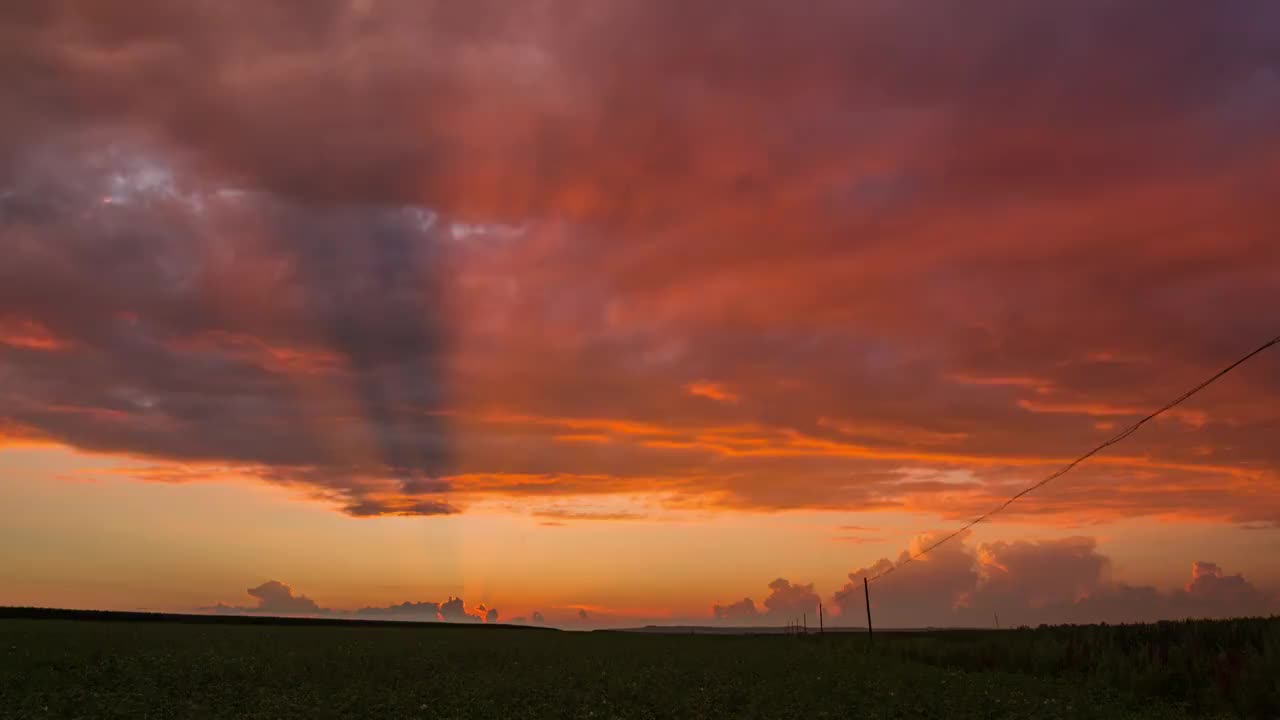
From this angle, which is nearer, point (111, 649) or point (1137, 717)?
point (1137, 717)

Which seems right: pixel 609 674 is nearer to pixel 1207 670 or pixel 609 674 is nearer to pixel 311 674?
pixel 311 674

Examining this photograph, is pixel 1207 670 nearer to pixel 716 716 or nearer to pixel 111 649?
pixel 716 716

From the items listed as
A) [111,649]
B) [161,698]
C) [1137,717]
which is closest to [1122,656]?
[1137,717]

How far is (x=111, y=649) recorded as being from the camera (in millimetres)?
60531

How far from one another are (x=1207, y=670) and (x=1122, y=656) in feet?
20.2

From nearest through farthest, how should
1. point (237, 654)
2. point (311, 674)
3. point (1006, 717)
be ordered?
point (1006, 717) → point (311, 674) → point (237, 654)

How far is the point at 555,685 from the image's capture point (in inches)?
1801

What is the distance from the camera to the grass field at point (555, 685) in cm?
3547

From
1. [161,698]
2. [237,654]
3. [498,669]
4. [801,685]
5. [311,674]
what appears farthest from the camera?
[237,654]

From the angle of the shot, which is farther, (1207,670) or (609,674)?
(609,674)

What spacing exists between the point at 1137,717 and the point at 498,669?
3514 centimetres

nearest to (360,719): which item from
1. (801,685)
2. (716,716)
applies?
(716,716)

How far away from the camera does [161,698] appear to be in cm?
3809

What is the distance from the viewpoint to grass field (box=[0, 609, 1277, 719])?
35469 millimetres
